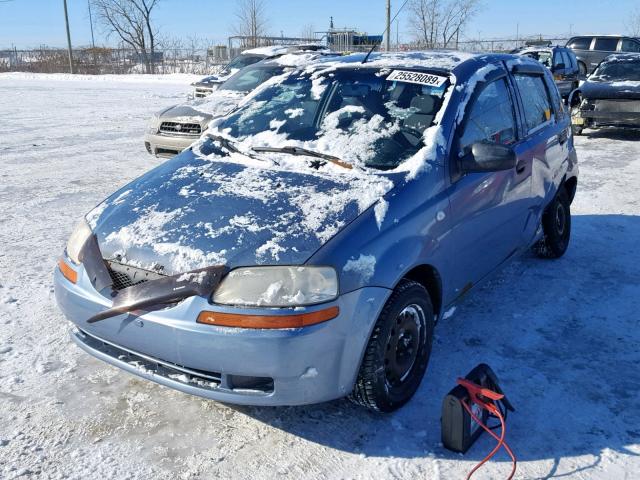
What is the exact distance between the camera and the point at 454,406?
2613mm

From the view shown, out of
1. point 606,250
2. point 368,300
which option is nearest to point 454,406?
point 368,300

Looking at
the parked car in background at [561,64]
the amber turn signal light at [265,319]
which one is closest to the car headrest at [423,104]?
the amber turn signal light at [265,319]

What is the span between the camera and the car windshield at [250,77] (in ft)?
32.3

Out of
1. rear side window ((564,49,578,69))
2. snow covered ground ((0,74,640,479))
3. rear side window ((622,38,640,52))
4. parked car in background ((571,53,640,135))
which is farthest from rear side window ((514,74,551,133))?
rear side window ((622,38,640,52))

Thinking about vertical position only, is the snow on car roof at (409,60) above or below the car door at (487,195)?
above

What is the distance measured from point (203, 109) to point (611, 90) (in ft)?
25.2

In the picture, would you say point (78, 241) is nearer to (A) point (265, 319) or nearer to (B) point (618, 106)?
(A) point (265, 319)

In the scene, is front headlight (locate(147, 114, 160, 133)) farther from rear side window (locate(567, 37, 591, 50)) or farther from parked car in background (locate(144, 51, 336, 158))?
rear side window (locate(567, 37, 591, 50))

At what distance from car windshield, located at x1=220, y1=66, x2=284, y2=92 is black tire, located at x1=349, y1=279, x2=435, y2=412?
7471mm

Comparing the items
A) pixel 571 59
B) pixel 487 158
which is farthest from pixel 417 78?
pixel 571 59

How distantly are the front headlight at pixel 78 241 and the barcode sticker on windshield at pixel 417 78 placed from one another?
2.00m

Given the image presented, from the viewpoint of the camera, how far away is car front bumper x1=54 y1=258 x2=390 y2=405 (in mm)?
2451

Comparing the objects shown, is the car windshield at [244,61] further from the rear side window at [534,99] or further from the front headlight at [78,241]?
the front headlight at [78,241]

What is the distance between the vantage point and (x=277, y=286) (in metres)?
2.50
